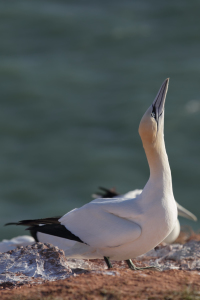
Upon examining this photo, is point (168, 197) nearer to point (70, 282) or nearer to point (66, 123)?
point (70, 282)

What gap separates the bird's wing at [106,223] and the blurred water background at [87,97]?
9676 mm

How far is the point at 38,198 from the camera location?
1548 centimetres

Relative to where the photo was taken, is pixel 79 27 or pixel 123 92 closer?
pixel 123 92

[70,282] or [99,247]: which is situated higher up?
[99,247]

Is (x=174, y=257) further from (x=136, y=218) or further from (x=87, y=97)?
(x=87, y=97)

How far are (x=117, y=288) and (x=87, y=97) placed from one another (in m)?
16.2

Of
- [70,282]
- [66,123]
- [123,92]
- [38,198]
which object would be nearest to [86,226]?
[70,282]

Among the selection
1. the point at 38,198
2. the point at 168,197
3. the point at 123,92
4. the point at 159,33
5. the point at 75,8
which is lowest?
the point at 168,197

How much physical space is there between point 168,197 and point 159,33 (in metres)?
18.6

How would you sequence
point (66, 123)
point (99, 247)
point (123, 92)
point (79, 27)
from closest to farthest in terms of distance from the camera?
1. point (99, 247)
2. point (66, 123)
3. point (123, 92)
4. point (79, 27)

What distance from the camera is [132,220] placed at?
461 cm

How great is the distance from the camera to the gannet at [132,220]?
453 centimetres

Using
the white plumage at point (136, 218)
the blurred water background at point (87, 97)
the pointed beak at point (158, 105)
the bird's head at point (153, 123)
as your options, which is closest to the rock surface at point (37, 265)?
the white plumage at point (136, 218)

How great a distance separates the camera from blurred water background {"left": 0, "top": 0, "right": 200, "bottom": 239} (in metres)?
15.9
